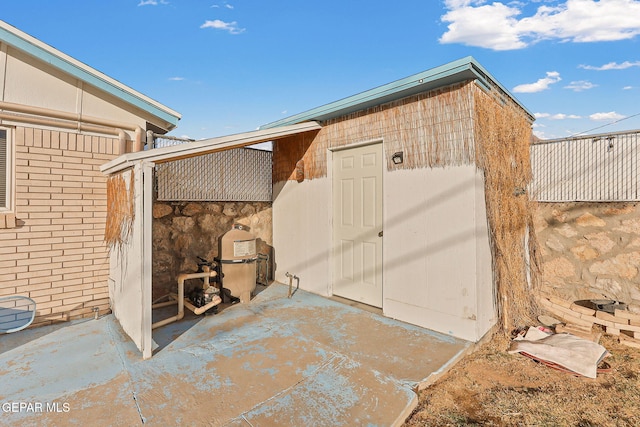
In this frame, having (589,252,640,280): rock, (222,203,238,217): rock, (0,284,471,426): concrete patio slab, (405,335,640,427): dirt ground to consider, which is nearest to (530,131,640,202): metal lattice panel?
(589,252,640,280): rock

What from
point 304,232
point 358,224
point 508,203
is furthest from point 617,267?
point 304,232

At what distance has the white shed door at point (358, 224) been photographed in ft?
14.8

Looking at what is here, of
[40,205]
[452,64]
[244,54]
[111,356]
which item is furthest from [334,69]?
[111,356]

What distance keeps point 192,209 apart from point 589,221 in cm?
637

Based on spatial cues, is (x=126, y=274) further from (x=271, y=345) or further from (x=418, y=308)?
(x=418, y=308)

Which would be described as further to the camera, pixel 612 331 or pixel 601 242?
pixel 601 242

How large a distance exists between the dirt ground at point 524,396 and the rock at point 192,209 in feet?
14.7

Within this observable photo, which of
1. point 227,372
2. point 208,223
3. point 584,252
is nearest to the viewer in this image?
point 227,372

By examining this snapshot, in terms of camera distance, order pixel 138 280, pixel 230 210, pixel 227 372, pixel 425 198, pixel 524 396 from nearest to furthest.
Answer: pixel 524 396 < pixel 227 372 < pixel 138 280 < pixel 425 198 < pixel 230 210

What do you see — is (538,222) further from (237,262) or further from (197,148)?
(197,148)

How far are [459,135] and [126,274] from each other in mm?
4202

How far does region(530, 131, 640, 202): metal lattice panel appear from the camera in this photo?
4.02 meters

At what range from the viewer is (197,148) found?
3.62 m

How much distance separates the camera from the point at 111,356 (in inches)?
119
